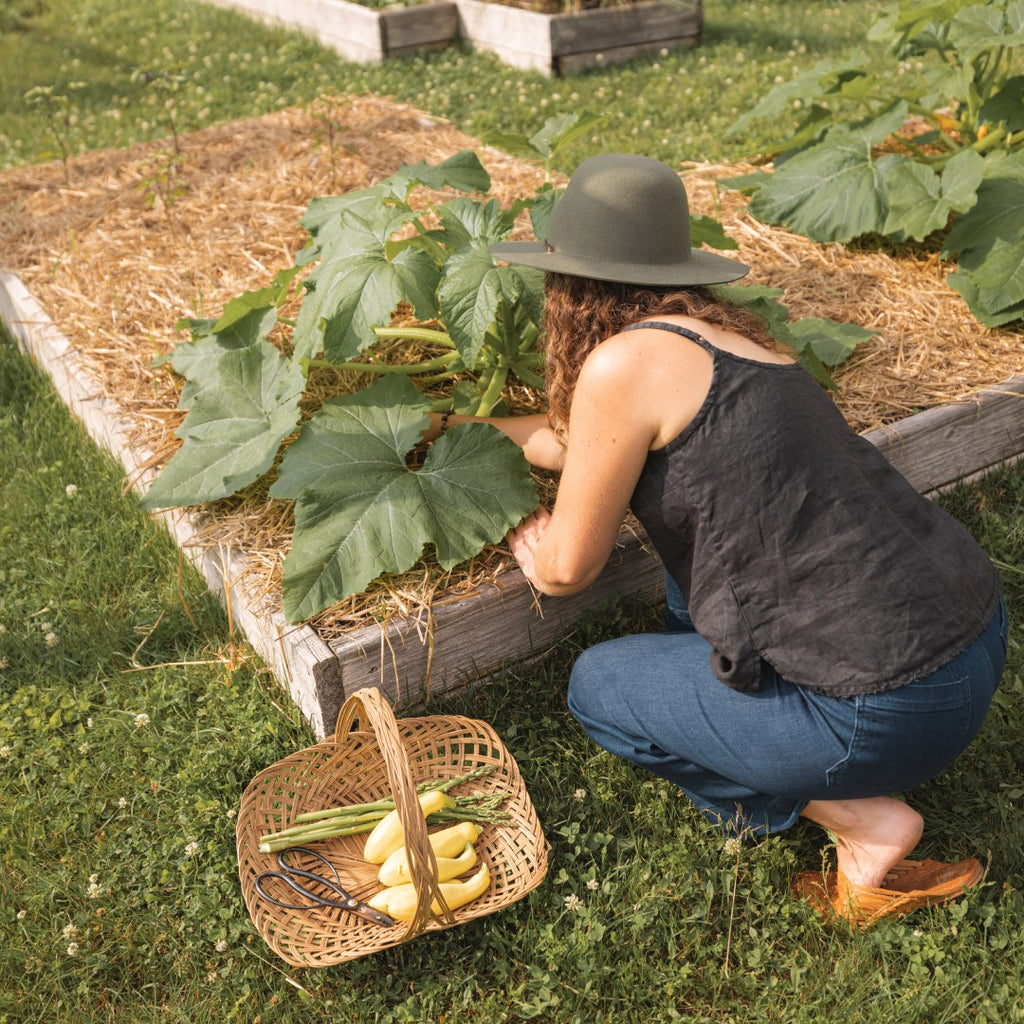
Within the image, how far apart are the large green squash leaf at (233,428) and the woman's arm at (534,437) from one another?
454mm

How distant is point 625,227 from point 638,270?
9 centimetres

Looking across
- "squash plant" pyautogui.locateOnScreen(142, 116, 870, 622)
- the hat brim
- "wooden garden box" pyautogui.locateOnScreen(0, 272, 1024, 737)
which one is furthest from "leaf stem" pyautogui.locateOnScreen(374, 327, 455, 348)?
the hat brim

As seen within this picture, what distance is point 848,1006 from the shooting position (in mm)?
2248

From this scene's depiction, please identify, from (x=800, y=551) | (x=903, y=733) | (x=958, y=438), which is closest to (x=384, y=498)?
(x=800, y=551)

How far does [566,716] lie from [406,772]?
0.83 m

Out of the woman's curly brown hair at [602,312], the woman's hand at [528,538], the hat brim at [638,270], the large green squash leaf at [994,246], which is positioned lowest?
the woman's hand at [528,538]

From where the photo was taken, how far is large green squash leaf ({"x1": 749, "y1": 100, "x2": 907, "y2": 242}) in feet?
14.4

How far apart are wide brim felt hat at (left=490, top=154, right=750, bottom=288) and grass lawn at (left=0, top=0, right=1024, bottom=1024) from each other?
1.14 meters

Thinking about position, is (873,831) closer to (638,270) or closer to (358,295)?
(638,270)

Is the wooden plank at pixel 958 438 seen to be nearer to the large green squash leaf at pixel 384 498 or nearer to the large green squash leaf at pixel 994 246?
the large green squash leaf at pixel 994 246

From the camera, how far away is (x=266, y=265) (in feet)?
15.2

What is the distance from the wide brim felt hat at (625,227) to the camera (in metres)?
2.27

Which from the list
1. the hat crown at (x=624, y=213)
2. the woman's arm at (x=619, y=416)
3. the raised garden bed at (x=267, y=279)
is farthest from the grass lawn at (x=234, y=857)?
the hat crown at (x=624, y=213)

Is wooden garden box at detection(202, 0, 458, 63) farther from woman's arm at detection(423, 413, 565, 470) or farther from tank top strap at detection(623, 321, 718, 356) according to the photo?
tank top strap at detection(623, 321, 718, 356)
